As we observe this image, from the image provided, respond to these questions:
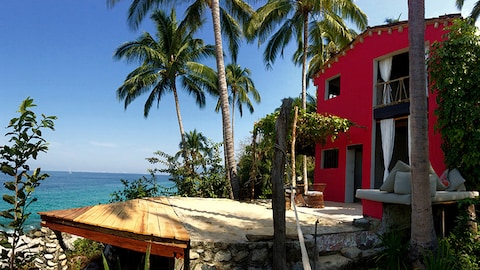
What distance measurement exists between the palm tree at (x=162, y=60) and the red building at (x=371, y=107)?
840 centimetres

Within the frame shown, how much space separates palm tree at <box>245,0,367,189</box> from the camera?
12234mm

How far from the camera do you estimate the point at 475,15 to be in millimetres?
16016

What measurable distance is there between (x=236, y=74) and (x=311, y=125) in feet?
52.0

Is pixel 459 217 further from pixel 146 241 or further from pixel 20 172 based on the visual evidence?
pixel 20 172

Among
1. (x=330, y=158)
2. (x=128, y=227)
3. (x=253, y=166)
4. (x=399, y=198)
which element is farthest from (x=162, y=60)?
(x=399, y=198)

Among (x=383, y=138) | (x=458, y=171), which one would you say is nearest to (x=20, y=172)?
(x=458, y=171)

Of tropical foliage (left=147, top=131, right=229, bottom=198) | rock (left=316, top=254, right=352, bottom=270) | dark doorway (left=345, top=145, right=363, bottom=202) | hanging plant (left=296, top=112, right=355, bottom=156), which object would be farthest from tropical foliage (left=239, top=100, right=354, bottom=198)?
rock (left=316, top=254, right=352, bottom=270)

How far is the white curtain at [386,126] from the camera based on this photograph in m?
8.81

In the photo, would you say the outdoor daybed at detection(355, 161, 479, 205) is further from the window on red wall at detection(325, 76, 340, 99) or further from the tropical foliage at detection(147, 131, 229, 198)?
the window on red wall at detection(325, 76, 340, 99)

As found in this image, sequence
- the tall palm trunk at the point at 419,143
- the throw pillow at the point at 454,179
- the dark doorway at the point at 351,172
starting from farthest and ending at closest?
1. the dark doorway at the point at 351,172
2. the throw pillow at the point at 454,179
3. the tall palm trunk at the point at 419,143

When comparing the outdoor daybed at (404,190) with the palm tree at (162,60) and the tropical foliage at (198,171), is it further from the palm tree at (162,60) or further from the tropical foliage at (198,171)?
the palm tree at (162,60)

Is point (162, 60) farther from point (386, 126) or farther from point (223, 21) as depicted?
point (386, 126)

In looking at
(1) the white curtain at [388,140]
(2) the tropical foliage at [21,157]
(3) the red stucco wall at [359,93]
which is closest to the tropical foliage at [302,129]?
(3) the red stucco wall at [359,93]

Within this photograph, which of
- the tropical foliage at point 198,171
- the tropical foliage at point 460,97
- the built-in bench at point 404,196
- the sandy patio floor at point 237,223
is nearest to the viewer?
the sandy patio floor at point 237,223
